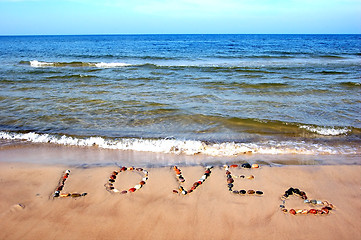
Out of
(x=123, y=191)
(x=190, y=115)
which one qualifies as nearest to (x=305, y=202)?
(x=123, y=191)

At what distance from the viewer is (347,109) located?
8773 mm

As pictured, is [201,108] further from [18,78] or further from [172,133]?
[18,78]

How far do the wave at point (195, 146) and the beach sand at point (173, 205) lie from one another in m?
0.79

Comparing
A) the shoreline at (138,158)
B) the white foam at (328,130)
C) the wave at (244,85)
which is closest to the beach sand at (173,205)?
the shoreline at (138,158)

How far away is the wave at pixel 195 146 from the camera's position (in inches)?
229

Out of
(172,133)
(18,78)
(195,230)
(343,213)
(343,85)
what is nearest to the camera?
(195,230)

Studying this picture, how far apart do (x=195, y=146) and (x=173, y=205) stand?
87.4 inches

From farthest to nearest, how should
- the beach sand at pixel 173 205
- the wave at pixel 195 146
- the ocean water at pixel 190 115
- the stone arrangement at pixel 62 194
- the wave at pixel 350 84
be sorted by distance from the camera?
1. the wave at pixel 350 84
2. the ocean water at pixel 190 115
3. the wave at pixel 195 146
4. the stone arrangement at pixel 62 194
5. the beach sand at pixel 173 205

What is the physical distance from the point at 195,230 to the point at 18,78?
14.8 meters

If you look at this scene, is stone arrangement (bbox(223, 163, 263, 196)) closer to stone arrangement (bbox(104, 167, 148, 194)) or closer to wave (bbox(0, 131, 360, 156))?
wave (bbox(0, 131, 360, 156))

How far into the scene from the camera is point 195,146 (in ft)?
19.6

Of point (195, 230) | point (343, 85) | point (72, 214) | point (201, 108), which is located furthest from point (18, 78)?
point (343, 85)

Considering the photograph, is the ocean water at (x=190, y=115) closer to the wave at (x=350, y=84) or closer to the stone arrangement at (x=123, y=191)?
the wave at (x=350, y=84)

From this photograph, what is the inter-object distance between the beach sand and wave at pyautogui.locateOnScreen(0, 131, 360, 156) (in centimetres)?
79
